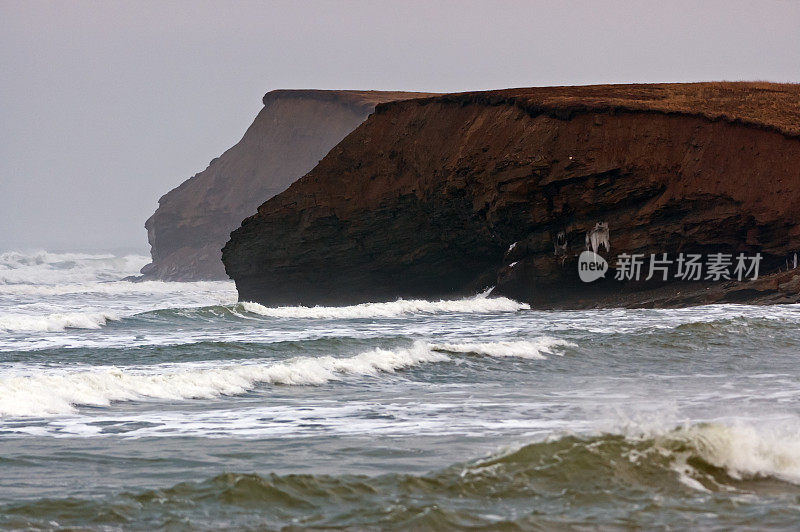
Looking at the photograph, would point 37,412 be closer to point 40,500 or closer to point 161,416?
point 161,416

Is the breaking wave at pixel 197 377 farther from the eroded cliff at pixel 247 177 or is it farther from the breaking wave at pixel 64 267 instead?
the breaking wave at pixel 64 267

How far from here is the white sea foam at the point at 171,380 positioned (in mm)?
12234

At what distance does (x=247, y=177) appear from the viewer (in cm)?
7738

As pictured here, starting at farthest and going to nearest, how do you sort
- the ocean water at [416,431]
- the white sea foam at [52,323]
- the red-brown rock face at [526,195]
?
the red-brown rock face at [526,195] → the white sea foam at [52,323] → the ocean water at [416,431]

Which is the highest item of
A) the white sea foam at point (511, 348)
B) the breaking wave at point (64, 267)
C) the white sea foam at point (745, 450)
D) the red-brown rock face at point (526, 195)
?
the red-brown rock face at point (526, 195)

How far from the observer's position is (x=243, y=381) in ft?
46.9

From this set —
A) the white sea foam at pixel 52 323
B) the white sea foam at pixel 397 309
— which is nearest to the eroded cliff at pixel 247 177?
the white sea foam at pixel 397 309

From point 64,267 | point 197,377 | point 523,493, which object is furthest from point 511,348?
point 64,267

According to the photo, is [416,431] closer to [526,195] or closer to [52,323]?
[52,323]

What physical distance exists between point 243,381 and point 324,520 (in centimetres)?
763

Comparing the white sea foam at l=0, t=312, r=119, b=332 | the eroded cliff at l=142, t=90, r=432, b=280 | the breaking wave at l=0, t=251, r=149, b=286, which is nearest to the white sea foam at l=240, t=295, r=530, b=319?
the white sea foam at l=0, t=312, r=119, b=332

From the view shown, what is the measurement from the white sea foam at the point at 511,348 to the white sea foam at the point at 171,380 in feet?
1.64

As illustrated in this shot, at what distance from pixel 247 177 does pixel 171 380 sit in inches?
2540

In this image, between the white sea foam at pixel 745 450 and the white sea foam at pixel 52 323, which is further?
the white sea foam at pixel 52 323
